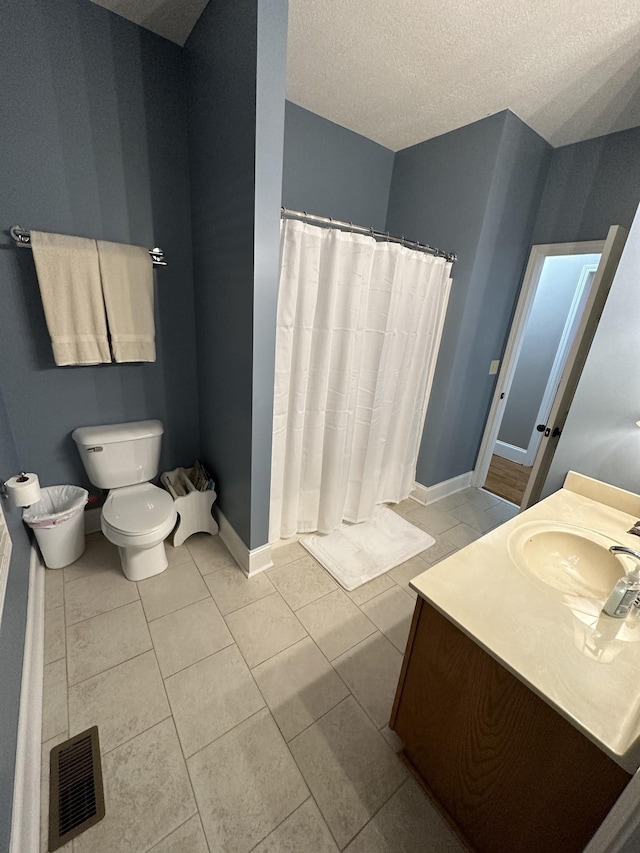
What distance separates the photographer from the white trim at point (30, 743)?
912 millimetres

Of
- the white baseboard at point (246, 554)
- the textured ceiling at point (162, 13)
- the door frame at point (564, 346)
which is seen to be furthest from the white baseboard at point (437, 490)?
the textured ceiling at point (162, 13)

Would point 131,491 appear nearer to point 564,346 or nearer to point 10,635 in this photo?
point 10,635

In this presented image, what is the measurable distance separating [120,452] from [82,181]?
53.4 inches

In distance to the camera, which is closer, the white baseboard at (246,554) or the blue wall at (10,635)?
the blue wall at (10,635)

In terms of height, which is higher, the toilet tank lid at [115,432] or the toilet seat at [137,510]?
the toilet tank lid at [115,432]

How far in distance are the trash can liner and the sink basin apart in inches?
80.3

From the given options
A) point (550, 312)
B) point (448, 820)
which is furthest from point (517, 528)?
point (550, 312)

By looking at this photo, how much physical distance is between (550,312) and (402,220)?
80.5 inches

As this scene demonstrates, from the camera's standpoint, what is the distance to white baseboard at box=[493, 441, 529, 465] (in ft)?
12.4

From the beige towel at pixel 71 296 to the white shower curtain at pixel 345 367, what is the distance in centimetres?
93

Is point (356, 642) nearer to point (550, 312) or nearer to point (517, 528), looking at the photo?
point (517, 528)

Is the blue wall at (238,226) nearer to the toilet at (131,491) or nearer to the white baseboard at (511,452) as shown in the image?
the toilet at (131,491)

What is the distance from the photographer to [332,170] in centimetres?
223

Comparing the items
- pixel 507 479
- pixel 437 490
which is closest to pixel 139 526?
pixel 437 490
